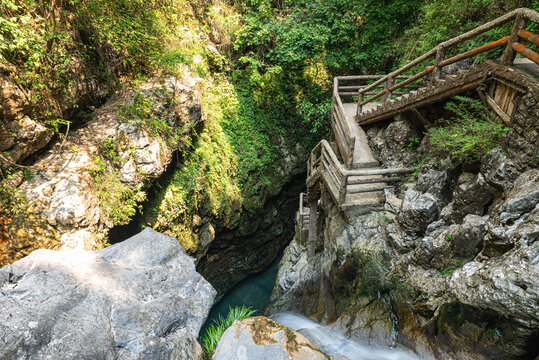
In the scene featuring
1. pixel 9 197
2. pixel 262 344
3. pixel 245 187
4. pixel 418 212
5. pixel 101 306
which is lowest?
pixel 262 344

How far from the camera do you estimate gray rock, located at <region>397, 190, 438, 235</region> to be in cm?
443

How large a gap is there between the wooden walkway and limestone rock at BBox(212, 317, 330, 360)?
340 cm

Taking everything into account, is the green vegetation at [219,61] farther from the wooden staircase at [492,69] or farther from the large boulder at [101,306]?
the large boulder at [101,306]

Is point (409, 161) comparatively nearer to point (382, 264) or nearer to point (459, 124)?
point (459, 124)

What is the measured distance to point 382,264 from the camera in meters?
4.77

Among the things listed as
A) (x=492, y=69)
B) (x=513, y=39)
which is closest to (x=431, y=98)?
(x=492, y=69)

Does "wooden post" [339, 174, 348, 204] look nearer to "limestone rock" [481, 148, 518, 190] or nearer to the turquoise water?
"limestone rock" [481, 148, 518, 190]

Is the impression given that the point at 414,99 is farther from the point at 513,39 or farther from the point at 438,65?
the point at 513,39

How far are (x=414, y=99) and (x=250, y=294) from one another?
10.1m

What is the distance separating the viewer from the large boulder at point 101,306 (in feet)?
7.03

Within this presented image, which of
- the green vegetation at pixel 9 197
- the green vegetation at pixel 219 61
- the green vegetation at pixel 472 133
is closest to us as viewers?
the green vegetation at pixel 472 133

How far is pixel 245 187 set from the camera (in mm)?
10898

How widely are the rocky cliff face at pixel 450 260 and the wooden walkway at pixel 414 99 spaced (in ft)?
1.22

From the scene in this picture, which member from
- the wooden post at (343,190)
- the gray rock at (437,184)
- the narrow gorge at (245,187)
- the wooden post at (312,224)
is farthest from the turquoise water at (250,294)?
the gray rock at (437,184)
